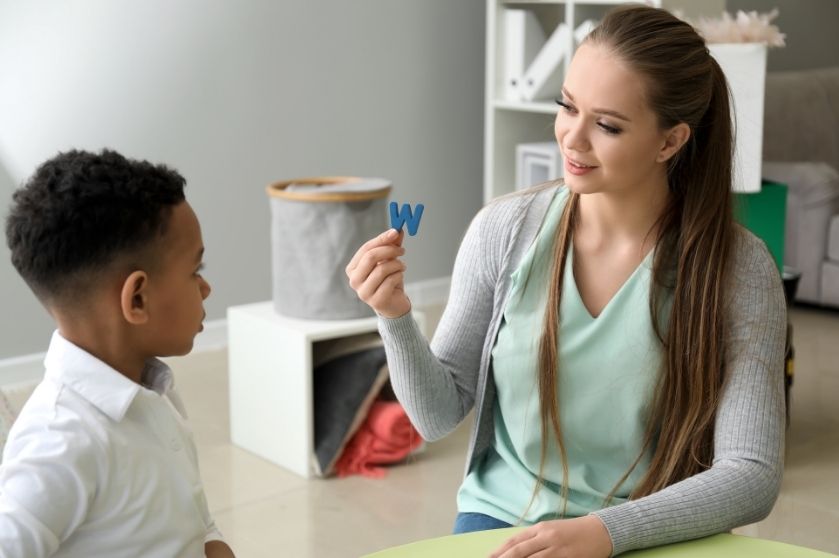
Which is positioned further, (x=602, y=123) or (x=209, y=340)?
(x=209, y=340)

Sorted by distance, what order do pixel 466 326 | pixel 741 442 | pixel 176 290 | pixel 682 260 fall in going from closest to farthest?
pixel 176 290
pixel 741 442
pixel 682 260
pixel 466 326

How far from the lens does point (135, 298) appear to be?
1.14 meters

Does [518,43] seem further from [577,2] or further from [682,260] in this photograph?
[682,260]

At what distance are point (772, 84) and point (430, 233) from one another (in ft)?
4.96

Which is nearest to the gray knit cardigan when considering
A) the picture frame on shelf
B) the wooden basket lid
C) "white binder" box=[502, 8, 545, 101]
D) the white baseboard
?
the wooden basket lid

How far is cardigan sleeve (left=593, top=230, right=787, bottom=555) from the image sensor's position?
121 centimetres

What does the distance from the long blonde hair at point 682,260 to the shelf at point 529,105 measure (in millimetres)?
2391

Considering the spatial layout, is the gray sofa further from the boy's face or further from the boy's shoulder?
the boy's shoulder

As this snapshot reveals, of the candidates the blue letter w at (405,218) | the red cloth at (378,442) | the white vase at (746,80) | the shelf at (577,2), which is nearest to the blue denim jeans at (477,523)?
the blue letter w at (405,218)

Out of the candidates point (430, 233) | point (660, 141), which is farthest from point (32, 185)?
point (430, 233)

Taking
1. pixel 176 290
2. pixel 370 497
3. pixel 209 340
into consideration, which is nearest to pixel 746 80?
pixel 370 497

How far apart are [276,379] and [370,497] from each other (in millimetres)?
400

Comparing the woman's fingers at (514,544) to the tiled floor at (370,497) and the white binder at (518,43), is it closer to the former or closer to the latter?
the tiled floor at (370,497)

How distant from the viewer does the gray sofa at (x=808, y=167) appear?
4301mm
